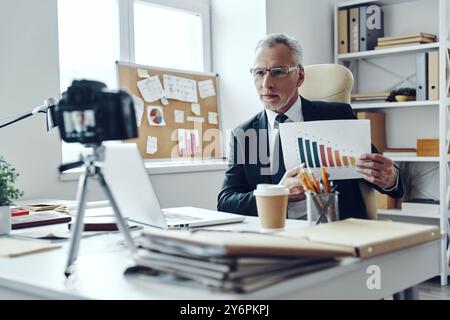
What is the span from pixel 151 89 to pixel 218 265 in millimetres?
2689

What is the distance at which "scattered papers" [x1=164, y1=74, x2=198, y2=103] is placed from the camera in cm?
358

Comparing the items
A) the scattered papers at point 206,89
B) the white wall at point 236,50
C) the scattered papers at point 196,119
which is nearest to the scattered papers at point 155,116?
the scattered papers at point 196,119

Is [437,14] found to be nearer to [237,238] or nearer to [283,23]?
[283,23]

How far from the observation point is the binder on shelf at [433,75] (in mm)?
3627

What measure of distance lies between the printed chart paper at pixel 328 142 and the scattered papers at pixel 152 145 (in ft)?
5.77

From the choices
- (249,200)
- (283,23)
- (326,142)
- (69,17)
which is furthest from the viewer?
(283,23)

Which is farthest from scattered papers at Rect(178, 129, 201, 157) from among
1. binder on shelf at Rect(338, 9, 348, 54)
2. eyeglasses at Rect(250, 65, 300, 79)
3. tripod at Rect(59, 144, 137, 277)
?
tripod at Rect(59, 144, 137, 277)

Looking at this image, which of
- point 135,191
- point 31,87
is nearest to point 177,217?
point 135,191

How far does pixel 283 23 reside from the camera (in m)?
3.82

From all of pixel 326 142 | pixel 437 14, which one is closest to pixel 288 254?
pixel 326 142

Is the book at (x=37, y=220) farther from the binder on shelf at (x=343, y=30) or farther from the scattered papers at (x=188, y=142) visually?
the binder on shelf at (x=343, y=30)

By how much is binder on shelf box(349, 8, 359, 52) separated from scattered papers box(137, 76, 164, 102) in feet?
4.59
